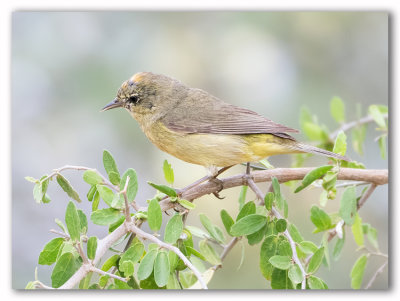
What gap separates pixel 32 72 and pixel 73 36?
0.93 ft

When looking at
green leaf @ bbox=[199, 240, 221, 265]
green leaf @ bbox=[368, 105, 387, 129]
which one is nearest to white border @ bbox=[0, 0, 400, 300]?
green leaf @ bbox=[368, 105, 387, 129]

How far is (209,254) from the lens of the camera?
2.29m

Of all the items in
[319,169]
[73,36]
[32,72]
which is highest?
[73,36]

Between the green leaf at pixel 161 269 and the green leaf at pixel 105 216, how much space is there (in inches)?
7.6

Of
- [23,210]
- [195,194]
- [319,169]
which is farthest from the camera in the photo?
[23,210]

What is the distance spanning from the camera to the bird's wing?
95.7 inches

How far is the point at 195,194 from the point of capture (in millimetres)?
2270

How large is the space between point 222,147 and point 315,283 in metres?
0.70

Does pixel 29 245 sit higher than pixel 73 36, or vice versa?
pixel 73 36

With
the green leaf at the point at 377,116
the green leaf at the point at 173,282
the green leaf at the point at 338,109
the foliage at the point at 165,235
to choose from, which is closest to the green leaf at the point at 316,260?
the foliage at the point at 165,235

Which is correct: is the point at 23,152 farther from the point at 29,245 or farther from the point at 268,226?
the point at 268,226

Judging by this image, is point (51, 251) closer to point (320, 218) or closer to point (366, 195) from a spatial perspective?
point (320, 218)
